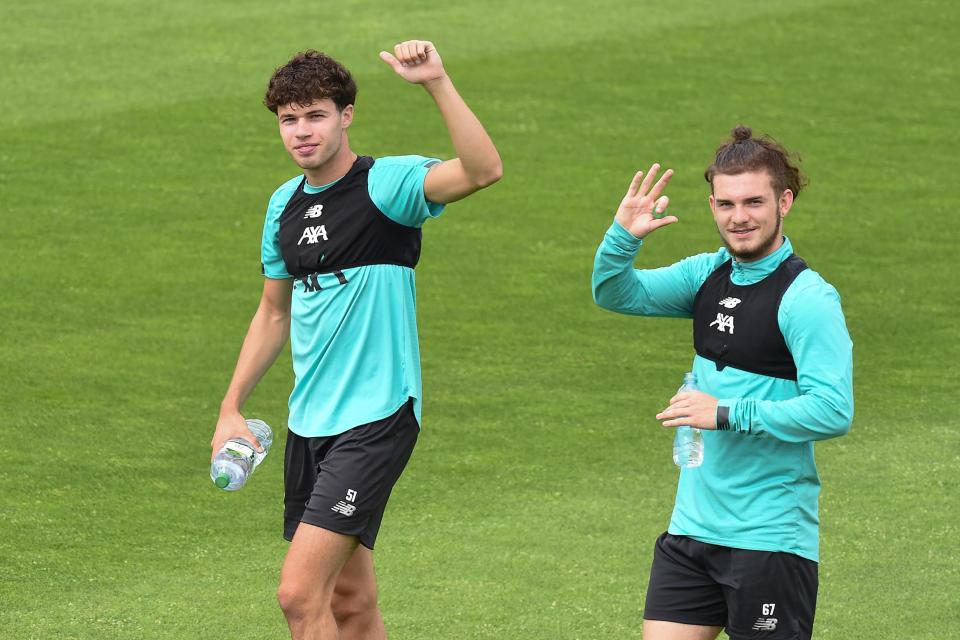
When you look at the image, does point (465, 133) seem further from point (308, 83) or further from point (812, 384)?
point (812, 384)

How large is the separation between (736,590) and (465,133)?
5.58 ft

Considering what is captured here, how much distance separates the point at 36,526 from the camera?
8.23 m

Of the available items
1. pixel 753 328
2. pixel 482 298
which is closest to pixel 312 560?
pixel 753 328

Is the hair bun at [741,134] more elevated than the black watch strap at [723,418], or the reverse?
the hair bun at [741,134]

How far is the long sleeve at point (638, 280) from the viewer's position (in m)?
5.17

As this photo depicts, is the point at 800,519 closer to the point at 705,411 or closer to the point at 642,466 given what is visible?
the point at 705,411

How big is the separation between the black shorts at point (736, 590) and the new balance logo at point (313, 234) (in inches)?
64.5

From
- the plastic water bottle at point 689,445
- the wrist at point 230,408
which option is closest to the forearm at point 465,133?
the plastic water bottle at point 689,445

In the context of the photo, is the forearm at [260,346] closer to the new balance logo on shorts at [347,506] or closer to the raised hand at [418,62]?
the new balance logo on shorts at [347,506]

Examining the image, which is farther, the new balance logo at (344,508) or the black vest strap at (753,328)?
the new balance logo at (344,508)

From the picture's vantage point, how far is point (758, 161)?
4.92m

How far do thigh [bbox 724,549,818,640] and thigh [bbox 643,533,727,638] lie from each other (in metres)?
0.11

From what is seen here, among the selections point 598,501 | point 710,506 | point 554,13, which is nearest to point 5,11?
point 554,13

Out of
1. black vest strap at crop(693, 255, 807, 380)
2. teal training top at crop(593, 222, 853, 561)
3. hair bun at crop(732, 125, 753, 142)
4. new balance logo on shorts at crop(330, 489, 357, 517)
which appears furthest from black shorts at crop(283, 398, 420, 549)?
hair bun at crop(732, 125, 753, 142)
